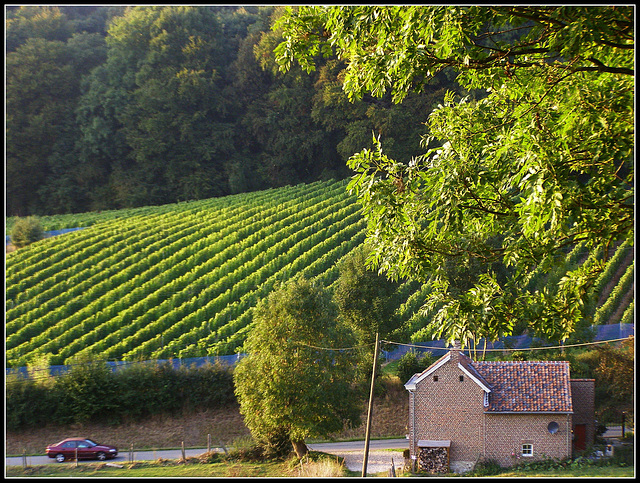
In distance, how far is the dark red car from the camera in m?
18.9

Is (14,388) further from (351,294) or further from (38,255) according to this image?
(351,294)

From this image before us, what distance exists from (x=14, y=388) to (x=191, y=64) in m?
36.4

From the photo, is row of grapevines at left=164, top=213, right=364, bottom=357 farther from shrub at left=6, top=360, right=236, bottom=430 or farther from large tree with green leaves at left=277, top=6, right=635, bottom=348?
large tree with green leaves at left=277, top=6, right=635, bottom=348

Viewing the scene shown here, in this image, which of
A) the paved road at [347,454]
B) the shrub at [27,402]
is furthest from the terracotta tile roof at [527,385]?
the shrub at [27,402]

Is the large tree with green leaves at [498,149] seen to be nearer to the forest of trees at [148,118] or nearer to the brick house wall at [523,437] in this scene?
the brick house wall at [523,437]

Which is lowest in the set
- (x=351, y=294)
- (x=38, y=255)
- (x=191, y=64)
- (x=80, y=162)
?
(x=351, y=294)

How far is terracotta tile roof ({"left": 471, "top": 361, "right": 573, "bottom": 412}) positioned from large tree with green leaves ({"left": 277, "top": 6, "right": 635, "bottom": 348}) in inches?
503

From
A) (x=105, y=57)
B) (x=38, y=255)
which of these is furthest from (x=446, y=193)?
(x=105, y=57)

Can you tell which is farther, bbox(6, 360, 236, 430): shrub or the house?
bbox(6, 360, 236, 430): shrub

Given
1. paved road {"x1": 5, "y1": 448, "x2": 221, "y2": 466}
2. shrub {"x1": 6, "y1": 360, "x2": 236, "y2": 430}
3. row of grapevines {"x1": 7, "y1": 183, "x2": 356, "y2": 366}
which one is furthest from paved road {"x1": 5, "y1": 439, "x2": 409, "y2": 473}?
row of grapevines {"x1": 7, "y1": 183, "x2": 356, "y2": 366}

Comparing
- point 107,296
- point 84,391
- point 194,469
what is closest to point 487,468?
point 194,469

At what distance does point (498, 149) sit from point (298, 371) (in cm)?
1366

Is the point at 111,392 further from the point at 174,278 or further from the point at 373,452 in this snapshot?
the point at 373,452

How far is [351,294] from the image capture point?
932 inches
